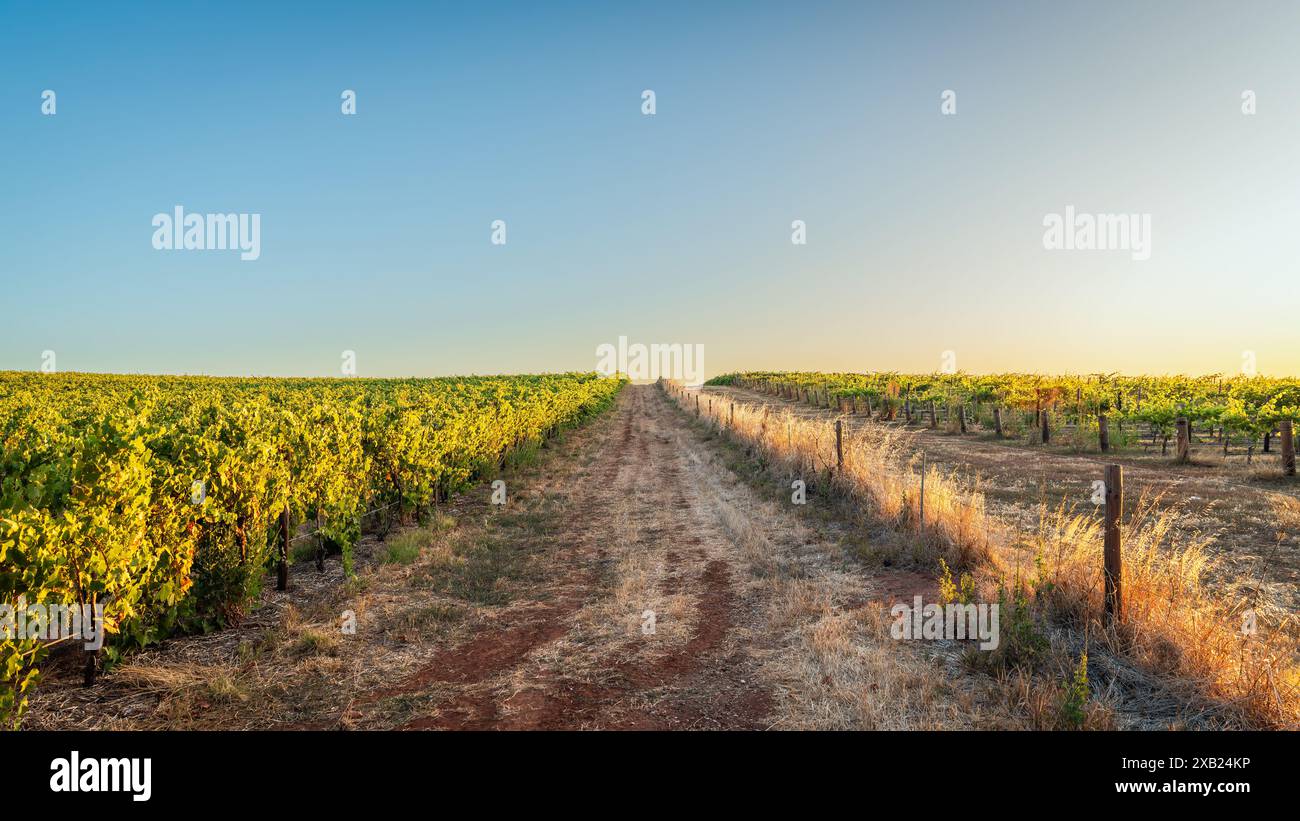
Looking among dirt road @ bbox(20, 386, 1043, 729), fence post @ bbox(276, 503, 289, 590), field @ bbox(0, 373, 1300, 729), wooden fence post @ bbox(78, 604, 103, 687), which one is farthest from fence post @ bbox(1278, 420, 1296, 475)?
wooden fence post @ bbox(78, 604, 103, 687)

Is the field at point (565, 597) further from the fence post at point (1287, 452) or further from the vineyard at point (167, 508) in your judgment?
the fence post at point (1287, 452)

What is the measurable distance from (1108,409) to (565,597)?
29.0m

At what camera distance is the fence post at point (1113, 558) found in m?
5.73

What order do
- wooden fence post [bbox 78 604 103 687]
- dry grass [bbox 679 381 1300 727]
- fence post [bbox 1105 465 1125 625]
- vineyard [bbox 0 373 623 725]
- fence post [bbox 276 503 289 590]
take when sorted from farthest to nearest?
fence post [bbox 276 503 289 590] < fence post [bbox 1105 465 1125 625] < wooden fence post [bbox 78 604 103 687] < vineyard [bbox 0 373 623 725] < dry grass [bbox 679 381 1300 727]

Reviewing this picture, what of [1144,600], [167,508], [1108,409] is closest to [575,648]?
[167,508]

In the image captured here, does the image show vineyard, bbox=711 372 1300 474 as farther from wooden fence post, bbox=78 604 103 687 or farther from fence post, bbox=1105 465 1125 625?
wooden fence post, bbox=78 604 103 687

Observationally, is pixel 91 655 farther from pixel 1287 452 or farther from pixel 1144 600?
pixel 1287 452

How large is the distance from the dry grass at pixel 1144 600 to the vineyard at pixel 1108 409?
11.8m

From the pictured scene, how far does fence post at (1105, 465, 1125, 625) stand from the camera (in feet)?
18.8

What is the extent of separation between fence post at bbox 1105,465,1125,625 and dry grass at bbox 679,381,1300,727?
0.30 ft

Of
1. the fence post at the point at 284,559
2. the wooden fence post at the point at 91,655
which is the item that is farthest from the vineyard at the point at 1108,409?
the wooden fence post at the point at 91,655
